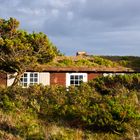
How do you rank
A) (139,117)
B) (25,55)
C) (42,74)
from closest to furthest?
1. (139,117)
2. (25,55)
3. (42,74)

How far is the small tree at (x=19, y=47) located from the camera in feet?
92.8

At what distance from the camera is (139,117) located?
15570 millimetres

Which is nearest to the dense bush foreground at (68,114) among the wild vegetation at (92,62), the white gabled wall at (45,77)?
the white gabled wall at (45,77)

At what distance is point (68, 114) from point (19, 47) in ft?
39.6

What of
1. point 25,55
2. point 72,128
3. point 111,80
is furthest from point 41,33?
point 72,128

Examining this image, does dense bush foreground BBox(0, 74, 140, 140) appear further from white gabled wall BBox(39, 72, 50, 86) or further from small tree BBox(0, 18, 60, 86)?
white gabled wall BBox(39, 72, 50, 86)

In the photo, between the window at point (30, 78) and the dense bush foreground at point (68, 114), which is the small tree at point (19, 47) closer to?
the window at point (30, 78)

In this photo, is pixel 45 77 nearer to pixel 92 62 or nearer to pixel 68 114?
pixel 92 62

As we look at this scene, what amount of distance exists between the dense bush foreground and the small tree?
31.0 ft

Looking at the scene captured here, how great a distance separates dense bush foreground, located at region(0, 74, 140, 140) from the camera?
15141 mm

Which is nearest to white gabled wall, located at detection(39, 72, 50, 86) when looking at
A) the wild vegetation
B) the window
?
the window

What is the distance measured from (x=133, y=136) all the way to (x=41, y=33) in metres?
15.6

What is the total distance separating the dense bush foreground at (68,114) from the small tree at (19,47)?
9.43 m

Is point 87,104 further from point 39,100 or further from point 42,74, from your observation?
point 42,74
